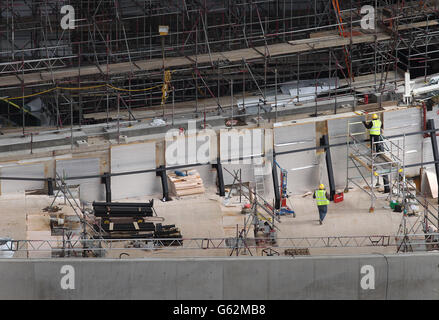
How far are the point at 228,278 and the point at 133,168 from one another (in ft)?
24.3

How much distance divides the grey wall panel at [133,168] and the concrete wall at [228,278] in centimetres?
639

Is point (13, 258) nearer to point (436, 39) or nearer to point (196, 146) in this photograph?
point (196, 146)

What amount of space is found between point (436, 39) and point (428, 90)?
2.66m

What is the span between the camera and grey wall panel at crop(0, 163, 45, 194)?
147ft

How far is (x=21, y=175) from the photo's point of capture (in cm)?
4491

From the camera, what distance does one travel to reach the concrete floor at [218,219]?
139 ft

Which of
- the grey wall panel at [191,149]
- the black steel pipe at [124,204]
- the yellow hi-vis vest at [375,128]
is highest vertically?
the yellow hi-vis vest at [375,128]

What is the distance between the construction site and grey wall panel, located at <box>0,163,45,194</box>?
0.18ft

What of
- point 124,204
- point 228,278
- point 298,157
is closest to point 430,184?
point 298,157

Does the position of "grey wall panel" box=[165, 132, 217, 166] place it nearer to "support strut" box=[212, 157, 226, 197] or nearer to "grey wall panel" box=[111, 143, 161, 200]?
"support strut" box=[212, 157, 226, 197]

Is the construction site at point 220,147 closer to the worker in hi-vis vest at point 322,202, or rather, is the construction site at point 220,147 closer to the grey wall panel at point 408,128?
the grey wall panel at point 408,128

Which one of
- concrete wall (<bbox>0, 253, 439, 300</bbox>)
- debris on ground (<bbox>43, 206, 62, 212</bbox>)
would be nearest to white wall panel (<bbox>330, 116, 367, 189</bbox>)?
concrete wall (<bbox>0, 253, 439, 300</bbox>)

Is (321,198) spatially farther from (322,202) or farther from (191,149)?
(191,149)

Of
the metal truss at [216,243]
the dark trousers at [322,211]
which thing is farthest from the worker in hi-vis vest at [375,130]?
the metal truss at [216,243]
